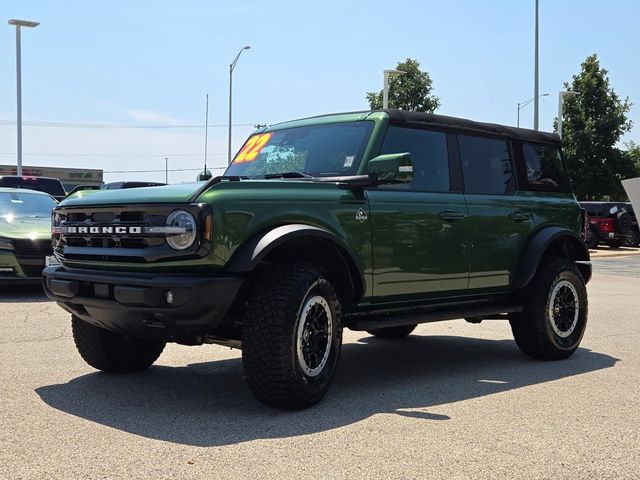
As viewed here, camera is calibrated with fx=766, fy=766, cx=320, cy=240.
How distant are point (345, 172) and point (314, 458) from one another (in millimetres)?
2297

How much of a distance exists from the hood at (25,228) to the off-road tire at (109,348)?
5.07 m

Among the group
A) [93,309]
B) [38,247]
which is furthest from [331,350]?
[38,247]

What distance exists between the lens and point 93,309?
4.66m

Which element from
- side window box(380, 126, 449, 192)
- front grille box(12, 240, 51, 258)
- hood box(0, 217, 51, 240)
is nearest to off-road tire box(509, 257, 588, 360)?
side window box(380, 126, 449, 192)

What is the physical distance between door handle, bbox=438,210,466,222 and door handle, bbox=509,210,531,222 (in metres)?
0.70

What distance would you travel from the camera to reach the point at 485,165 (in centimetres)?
655

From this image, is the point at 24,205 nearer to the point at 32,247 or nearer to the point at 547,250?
the point at 32,247

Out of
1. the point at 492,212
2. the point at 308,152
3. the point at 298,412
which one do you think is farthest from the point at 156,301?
the point at 492,212

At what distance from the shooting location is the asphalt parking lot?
12.0 feet

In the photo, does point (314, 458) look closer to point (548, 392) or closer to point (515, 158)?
point (548, 392)

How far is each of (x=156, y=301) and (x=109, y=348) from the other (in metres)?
1.48

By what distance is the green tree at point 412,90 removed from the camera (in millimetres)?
36781

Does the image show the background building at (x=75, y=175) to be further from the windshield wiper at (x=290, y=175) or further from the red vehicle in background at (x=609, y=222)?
the windshield wiper at (x=290, y=175)

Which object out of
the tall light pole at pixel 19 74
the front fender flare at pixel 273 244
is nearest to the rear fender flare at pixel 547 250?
the front fender flare at pixel 273 244
